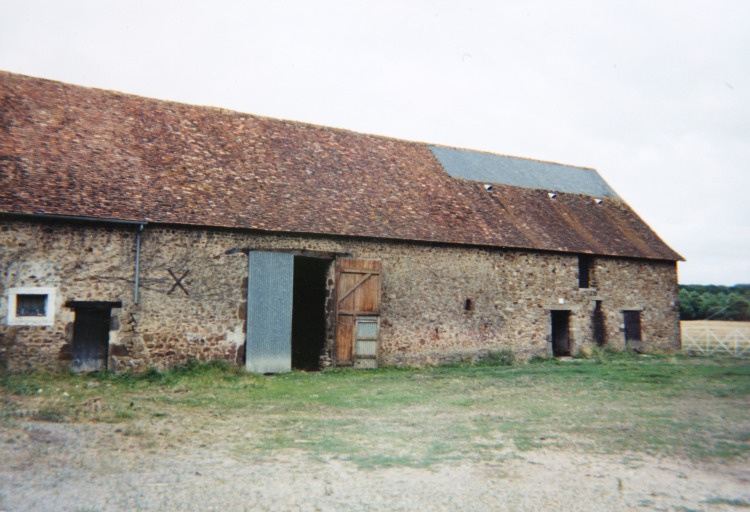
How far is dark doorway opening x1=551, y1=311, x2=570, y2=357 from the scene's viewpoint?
19641 mm

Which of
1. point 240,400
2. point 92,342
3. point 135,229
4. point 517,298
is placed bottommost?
point 240,400

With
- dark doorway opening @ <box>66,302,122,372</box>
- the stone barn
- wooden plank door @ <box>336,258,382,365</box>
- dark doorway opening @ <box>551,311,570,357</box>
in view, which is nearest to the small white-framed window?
the stone barn

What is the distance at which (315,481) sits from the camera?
5562 millimetres

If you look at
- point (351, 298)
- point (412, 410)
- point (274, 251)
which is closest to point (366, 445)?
point (412, 410)

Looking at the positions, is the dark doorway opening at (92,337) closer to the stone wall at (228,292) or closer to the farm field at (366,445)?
the stone wall at (228,292)

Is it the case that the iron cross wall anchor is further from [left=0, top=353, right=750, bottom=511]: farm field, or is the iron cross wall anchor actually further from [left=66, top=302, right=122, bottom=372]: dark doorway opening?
[left=0, top=353, right=750, bottom=511]: farm field

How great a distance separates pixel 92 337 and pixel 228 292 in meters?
3.25

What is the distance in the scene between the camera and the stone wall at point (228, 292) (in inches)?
480

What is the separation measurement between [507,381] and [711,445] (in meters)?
6.32

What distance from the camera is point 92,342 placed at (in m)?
13.1

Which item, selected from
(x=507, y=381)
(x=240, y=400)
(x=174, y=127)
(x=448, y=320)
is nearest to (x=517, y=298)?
(x=448, y=320)

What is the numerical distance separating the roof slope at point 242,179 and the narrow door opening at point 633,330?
88.2 inches

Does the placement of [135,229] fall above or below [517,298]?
above

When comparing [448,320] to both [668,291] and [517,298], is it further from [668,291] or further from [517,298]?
[668,291]
